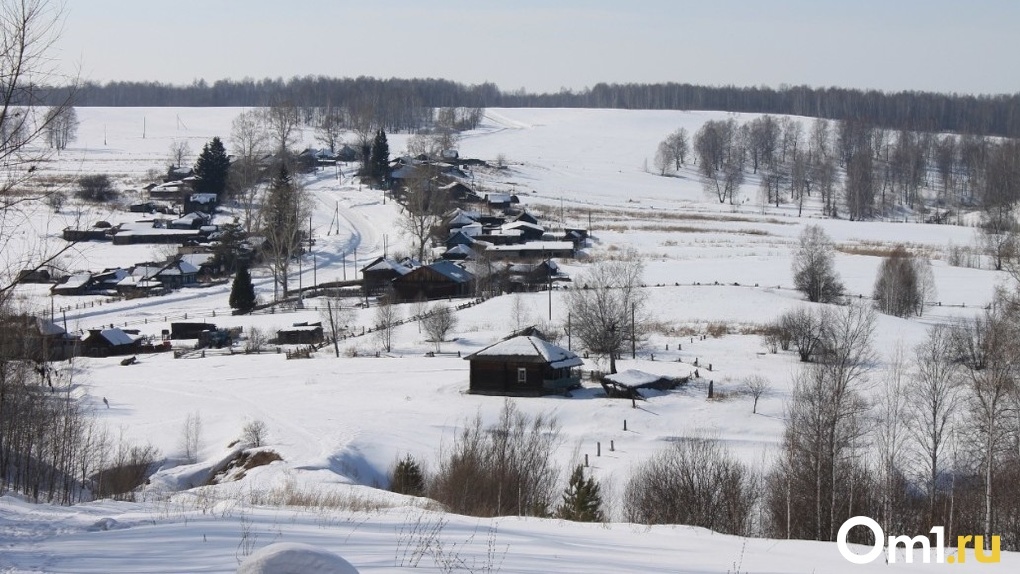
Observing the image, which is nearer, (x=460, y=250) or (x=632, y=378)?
(x=632, y=378)

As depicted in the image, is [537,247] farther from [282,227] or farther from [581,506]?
[581,506]

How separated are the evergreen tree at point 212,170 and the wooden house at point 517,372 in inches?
2348

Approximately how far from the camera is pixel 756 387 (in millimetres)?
32156

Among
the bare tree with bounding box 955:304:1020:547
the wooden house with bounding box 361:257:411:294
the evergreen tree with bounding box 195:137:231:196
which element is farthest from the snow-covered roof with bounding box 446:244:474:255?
the bare tree with bounding box 955:304:1020:547

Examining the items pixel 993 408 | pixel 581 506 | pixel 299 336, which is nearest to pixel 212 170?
pixel 299 336

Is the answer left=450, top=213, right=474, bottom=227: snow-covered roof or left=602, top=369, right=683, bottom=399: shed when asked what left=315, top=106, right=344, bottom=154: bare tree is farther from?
left=602, top=369, right=683, bottom=399: shed

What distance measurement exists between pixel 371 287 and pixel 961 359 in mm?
36609

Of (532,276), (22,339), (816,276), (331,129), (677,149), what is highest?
(331,129)

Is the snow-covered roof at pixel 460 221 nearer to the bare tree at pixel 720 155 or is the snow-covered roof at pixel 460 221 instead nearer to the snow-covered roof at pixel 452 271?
the snow-covered roof at pixel 452 271

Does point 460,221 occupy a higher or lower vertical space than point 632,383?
higher

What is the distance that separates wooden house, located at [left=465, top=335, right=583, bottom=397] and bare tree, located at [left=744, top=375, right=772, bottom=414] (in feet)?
21.3

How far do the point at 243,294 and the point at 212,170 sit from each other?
38.0 m

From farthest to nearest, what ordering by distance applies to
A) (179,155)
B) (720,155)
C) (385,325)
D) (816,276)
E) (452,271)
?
(720,155)
(179,155)
(452,271)
(816,276)
(385,325)

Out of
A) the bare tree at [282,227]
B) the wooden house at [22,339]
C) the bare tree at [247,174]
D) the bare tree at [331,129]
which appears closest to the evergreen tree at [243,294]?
the bare tree at [282,227]
